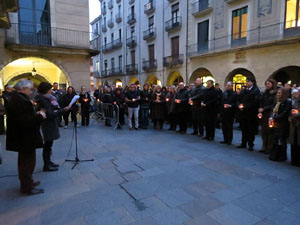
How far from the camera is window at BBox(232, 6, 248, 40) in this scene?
15242 mm

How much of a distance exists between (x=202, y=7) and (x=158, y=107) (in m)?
13.6

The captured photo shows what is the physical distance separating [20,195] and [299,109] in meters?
5.25

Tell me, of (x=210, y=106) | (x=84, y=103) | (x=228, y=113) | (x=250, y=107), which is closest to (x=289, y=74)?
(x=210, y=106)

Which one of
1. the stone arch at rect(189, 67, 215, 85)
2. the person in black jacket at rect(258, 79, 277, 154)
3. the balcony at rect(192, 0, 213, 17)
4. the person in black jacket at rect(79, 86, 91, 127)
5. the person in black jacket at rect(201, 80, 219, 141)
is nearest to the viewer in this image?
the person in black jacket at rect(258, 79, 277, 154)

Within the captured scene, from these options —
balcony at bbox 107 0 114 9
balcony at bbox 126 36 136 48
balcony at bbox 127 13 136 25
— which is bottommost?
balcony at bbox 126 36 136 48

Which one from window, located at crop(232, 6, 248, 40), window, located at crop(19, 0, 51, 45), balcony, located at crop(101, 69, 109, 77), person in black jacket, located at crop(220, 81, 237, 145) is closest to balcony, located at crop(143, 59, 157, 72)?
window, located at crop(232, 6, 248, 40)

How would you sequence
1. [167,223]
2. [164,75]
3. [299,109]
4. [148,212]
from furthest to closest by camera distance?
1. [164,75]
2. [299,109]
3. [148,212]
4. [167,223]

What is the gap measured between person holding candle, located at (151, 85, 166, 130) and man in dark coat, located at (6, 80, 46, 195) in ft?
18.2

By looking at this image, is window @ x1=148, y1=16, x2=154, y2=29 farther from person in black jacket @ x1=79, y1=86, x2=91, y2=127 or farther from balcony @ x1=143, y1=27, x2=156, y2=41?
person in black jacket @ x1=79, y1=86, x2=91, y2=127

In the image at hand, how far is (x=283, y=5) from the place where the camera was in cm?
1302

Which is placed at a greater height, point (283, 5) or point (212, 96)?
point (283, 5)

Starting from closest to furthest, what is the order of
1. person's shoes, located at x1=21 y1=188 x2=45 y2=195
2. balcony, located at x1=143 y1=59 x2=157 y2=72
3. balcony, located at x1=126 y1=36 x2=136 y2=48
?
person's shoes, located at x1=21 y1=188 x2=45 y2=195 → balcony, located at x1=143 y1=59 x2=157 y2=72 → balcony, located at x1=126 y1=36 x2=136 y2=48

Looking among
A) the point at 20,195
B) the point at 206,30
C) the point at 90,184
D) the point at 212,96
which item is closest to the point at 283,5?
the point at 206,30

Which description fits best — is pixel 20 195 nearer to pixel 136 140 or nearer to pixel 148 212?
pixel 148 212
